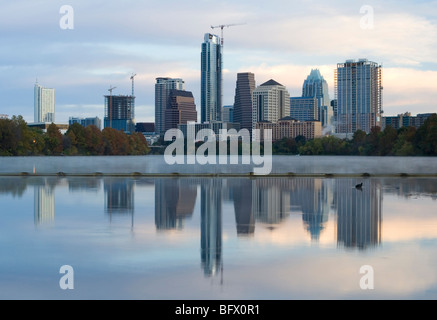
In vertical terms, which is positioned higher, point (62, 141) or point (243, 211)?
point (62, 141)

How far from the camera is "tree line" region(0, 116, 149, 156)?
257 ft

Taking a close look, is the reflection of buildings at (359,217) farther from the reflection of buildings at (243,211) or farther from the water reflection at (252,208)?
the reflection of buildings at (243,211)

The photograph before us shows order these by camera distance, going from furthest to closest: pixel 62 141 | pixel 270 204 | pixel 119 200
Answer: pixel 62 141 < pixel 119 200 < pixel 270 204

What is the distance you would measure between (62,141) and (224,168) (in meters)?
60.4

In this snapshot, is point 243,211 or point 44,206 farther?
point 44,206

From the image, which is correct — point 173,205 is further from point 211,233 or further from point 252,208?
point 211,233

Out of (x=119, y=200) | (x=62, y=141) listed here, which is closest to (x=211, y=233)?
(x=119, y=200)

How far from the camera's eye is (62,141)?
3839 inches

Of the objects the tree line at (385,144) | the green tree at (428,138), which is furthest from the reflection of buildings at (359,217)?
the tree line at (385,144)

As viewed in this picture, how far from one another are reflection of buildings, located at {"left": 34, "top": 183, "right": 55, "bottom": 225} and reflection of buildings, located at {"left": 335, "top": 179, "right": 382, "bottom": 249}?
852 cm

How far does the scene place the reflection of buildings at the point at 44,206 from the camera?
1755cm

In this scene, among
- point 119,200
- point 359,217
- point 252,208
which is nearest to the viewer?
point 359,217
